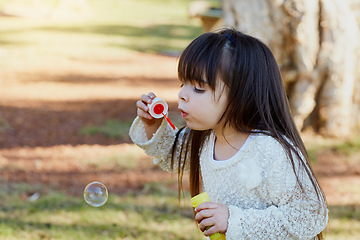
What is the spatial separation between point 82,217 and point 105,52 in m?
8.18

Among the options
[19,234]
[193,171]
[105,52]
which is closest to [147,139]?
[193,171]

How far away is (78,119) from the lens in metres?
6.32

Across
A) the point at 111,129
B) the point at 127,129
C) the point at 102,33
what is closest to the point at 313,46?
the point at 127,129

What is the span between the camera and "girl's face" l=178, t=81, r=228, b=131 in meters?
1.80

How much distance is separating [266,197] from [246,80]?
42 centimetres

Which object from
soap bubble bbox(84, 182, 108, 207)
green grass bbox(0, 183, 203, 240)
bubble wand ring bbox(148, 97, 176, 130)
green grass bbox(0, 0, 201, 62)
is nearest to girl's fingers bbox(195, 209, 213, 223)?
bubble wand ring bbox(148, 97, 176, 130)

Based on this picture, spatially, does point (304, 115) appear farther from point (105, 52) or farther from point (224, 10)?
point (105, 52)

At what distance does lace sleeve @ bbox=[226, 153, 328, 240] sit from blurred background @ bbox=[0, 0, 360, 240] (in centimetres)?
134

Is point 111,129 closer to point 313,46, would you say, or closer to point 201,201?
point 313,46

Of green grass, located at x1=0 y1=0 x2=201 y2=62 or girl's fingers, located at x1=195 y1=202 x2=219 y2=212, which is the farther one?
green grass, located at x1=0 y1=0 x2=201 y2=62

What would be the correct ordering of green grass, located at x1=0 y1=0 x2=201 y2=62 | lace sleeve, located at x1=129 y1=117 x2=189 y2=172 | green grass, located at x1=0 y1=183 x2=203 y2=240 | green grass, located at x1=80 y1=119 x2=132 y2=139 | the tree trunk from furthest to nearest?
1. green grass, located at x1=0 y1=0 x2=201 y2=62
2. green grass, located at x1=80 y1=119 x2=132 y2=139
3. the tree trunk
4. green grass, located at x1=0 y1=183 x2=203 y2=240
5. lace sleeve, located at x1=129 y1=117 x2=189 y2=172

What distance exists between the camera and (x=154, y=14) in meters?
18.7

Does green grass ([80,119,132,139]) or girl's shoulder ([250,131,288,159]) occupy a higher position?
girl's shoulder ([250,131,288,159])

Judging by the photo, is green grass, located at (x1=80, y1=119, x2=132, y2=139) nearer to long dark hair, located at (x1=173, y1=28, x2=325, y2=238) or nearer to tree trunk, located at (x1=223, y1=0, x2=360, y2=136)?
tree trunk, located at (x1=223, y1=0, x2=360, y2=136)
